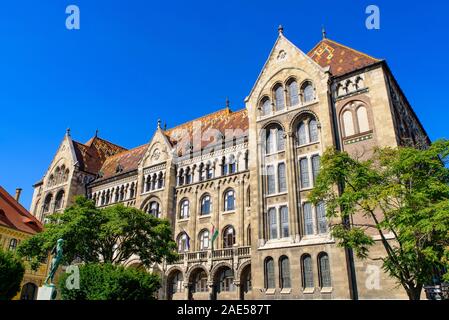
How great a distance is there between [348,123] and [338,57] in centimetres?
772

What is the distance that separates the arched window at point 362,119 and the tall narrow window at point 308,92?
13.0 ft

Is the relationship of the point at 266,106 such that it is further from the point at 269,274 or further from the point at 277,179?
the point at 269,274

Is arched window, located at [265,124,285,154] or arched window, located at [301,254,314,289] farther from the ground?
arched window, located at [265,124,285,154]

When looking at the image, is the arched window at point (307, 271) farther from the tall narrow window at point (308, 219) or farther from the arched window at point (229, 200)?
the arched window at point (229, 200)

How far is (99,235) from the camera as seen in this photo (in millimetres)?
26812

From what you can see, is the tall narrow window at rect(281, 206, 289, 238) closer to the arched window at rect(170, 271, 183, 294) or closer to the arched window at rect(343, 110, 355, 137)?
the arched window at rect(343, 110, 355, 137)

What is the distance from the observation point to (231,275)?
31.4 m

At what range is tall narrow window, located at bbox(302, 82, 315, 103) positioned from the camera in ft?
98.6

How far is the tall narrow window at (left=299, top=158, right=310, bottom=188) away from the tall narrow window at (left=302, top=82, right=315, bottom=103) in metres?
5.21

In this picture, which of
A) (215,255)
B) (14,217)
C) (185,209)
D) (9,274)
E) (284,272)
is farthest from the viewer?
(14,217)

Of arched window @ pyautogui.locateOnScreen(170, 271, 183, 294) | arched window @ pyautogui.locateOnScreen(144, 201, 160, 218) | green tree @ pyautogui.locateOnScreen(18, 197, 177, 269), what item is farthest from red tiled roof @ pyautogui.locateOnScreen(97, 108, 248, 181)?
green tree @ pyautogui.locateOnScreen(18, 197, 177, 269)

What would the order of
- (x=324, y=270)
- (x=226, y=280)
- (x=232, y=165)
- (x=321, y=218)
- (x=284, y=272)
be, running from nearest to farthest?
(x=324, y=270) < (x=321, y=218) < (x=284, y=272) < (x=226, y=280) < (x=232, y=165)

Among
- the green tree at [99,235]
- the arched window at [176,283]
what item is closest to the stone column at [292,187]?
the green tree at [99,235]

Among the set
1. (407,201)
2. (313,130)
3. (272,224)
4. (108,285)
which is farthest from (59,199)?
(407,201)
